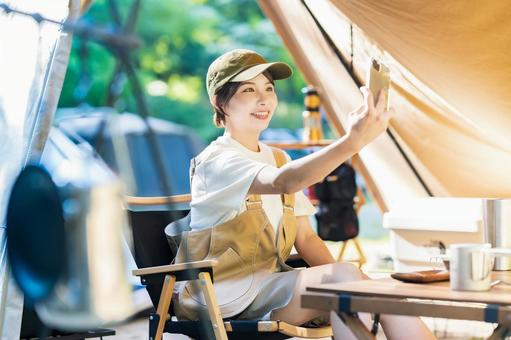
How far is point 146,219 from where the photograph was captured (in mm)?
2541

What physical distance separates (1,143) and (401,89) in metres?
1.70

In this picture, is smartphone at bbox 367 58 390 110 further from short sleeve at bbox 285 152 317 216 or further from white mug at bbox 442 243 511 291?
short sleeve at bbox 285 152 317 216

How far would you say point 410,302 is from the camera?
1588mm

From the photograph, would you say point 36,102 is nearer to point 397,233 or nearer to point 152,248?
point 152,248

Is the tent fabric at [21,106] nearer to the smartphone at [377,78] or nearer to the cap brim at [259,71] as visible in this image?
the cap brim at [259,71]

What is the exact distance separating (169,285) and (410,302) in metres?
0.90

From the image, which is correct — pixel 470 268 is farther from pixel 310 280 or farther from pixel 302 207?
pixel 302 207

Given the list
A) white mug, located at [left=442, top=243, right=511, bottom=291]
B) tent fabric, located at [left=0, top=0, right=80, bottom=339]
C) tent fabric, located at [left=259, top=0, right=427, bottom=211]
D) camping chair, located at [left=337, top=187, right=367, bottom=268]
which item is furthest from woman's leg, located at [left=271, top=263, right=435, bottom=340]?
camping chair, located at [left=337, top=187, right=367, bottom=268]

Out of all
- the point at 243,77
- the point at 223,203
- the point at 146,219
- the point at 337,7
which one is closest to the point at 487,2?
the point at 337,7

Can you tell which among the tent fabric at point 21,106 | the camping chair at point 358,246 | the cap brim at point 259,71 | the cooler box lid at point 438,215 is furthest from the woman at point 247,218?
the camping chair at point 358,246

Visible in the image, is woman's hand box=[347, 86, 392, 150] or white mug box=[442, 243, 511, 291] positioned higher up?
woman's hand box=[347, 86, 392, 150]

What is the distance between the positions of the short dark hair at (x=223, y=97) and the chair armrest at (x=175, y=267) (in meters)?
0.43

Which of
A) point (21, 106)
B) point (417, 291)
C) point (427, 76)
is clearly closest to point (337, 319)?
point (417, 291)

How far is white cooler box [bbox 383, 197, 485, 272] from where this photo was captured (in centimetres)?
289
